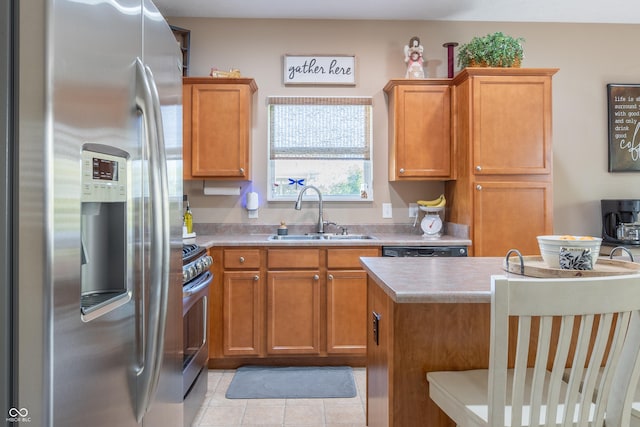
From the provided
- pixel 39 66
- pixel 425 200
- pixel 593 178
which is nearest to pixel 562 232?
pixel 593 178

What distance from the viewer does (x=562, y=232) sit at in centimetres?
356

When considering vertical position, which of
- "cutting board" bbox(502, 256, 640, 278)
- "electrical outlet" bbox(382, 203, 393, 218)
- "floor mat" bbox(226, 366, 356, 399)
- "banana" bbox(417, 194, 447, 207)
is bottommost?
"floor mat" bbox(226, 366, 356, 399)

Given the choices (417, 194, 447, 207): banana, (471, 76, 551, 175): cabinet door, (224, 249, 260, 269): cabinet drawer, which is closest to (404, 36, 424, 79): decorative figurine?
(471, 76, 551, 175): cabinet door

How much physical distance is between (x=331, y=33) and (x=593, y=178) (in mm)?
2622

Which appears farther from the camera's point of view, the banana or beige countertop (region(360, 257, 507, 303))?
the banana

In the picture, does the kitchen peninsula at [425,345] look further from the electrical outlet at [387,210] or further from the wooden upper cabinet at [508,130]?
the electrical outlet at [387,210]

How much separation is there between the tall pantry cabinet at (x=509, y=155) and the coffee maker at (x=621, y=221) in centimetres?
81

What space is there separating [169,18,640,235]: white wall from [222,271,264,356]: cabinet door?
0.76 meters

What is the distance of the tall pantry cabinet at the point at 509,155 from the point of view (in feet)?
9.66

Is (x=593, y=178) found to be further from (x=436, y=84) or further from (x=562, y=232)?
(x=436, y=84)

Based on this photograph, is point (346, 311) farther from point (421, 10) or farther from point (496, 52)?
point (421, 10)

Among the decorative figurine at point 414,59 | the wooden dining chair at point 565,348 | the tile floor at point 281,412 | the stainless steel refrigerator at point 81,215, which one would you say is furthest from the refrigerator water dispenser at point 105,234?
the decorative figurine at point 414,59

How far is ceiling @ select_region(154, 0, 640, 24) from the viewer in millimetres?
3252

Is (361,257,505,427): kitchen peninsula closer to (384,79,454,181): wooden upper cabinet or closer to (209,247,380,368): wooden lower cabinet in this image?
(209,247,380,368): wooden lower cabinet
